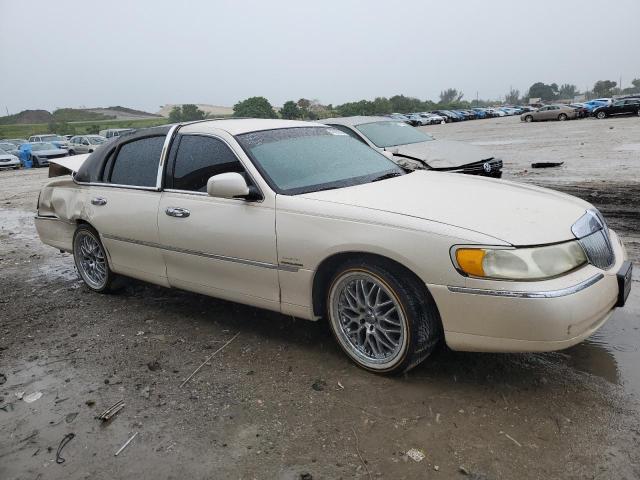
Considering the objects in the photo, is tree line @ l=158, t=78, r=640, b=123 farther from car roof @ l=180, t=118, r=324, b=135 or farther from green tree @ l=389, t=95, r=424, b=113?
car roof @ l=180, t=118, r=324, b=135

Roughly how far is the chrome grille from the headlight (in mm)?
274

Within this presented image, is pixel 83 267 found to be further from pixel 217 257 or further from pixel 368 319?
pixel 368 319

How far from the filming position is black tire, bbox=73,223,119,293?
17.1 feet

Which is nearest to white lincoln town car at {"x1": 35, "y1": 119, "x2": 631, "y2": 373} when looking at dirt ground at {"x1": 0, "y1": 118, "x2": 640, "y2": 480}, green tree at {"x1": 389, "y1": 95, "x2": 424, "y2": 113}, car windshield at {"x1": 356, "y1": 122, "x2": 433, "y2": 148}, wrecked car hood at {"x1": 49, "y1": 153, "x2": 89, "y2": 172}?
dirt ground at {"x1": 0, "y1": 118, "x2": 640, "y2": 480}

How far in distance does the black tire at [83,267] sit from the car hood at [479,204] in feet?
8.51

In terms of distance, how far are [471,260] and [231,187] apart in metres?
1.66

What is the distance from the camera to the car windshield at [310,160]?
3.80 meters

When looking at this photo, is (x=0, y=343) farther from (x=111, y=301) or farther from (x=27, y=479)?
(x=27, y=479)

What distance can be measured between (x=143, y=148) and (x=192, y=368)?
2.16 m

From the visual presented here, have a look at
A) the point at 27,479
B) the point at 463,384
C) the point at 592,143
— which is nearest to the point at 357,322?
the point at 463,384

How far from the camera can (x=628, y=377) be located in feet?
10.6

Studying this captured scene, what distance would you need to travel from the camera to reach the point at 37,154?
2616 cm

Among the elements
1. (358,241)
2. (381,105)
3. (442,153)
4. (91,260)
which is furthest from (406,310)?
(381,105)

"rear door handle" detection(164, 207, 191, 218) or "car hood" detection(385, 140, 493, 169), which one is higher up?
"rear door handle" detection(164, 207, 191, 218)
